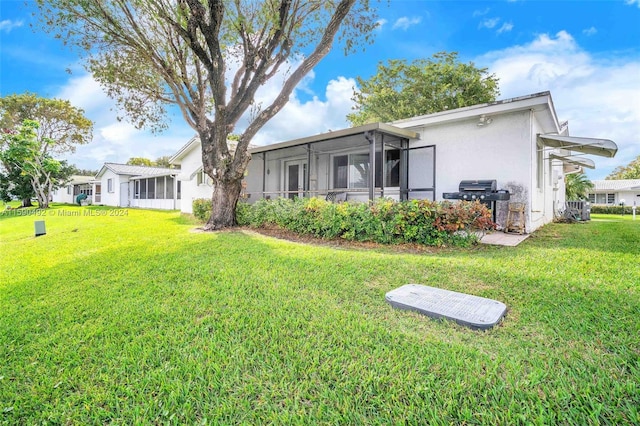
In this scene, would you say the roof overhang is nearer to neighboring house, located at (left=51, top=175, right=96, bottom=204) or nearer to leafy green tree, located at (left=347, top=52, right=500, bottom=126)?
leafy green tree, located at (left=347, top=52, right=500, bottom=126)

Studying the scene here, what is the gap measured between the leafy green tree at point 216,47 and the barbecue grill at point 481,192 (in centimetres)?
543

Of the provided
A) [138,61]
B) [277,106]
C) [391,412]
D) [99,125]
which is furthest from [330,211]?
[99,125]

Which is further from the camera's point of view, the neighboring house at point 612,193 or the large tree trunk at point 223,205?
the neighboring house at point 612,193

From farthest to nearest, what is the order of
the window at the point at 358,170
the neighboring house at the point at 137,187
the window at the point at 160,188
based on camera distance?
the window at the point at 160,188, the neighboring house at the point at 137,187, the window at the point at 358,170

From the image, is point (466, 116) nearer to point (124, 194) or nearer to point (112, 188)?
point (124, 194)

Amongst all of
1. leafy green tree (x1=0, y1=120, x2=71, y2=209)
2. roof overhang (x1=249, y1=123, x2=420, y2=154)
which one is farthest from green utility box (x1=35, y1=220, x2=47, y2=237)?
leafy green tree (x1=0, y1=120, x2=71, y2=209)

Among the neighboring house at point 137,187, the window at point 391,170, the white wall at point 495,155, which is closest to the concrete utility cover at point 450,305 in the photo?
the white wall at point 495,155

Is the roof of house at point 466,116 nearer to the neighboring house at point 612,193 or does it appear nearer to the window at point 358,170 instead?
the window at point 358,170

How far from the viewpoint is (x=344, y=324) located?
2652 mm

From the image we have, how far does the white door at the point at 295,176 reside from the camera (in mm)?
13180

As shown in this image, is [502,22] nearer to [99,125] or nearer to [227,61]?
[227,61]

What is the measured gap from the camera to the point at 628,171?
45594 millimetres

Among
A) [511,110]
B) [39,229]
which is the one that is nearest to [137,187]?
[39,229]

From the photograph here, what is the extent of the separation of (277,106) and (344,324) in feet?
24.9
